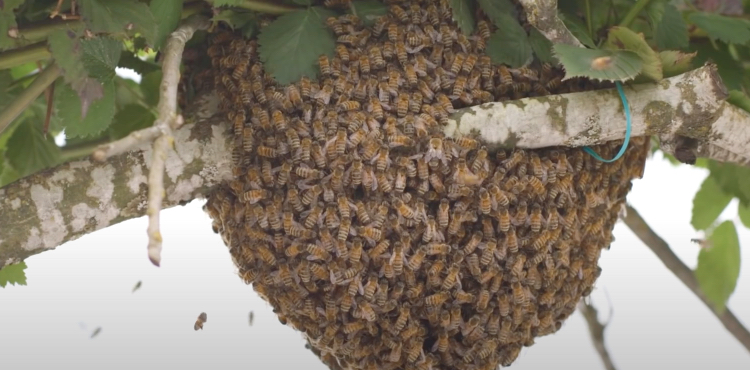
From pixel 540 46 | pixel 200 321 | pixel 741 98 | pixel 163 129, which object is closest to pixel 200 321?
pixel 200 321

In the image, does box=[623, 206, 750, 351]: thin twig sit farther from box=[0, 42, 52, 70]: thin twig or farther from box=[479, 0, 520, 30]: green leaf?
box=[0, 42, 52, 70]: thin twig

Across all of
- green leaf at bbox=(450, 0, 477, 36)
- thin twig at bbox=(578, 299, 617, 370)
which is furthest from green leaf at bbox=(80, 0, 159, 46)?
thin twig at bbox=(578, 299, 617, 370)

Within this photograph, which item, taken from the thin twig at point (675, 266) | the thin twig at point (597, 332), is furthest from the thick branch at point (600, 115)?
the thin twig at point (597, 332)

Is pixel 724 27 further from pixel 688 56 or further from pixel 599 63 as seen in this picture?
pixel 599 63

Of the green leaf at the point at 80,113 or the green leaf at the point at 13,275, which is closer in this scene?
the green leaf at the point at 80,113

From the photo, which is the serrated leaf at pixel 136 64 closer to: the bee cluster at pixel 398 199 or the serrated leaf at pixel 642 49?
the bee cluster at pixel 398 199

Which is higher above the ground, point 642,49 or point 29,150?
point 29,150
